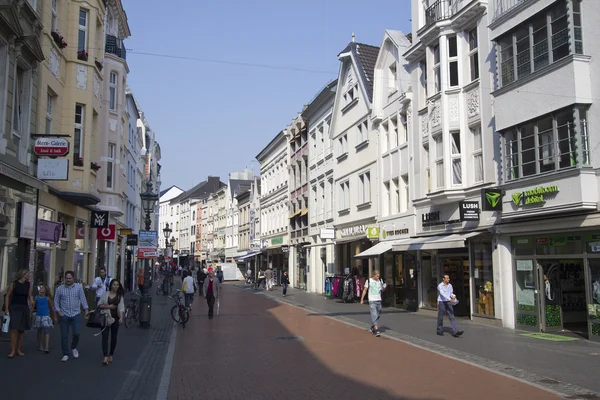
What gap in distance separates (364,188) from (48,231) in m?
17.0

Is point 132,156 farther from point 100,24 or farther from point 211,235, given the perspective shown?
point 211,235

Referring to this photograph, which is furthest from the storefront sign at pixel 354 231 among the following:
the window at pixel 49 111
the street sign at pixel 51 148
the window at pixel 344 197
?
the street sign at pixel 51 148

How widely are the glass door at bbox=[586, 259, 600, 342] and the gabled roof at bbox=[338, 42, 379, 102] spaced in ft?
56.1

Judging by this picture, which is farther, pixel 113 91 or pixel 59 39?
pixel 113 91

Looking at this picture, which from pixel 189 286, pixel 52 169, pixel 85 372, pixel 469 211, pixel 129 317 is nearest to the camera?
pixel 85 372

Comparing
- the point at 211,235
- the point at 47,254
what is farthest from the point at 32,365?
the point at 211,235

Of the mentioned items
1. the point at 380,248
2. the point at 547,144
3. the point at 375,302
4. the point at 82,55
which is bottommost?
the point at 375,302

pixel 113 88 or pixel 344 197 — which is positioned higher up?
pixel 113 88

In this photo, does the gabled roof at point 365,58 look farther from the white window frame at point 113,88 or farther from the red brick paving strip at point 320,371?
the red brick paving strip at point 320,371

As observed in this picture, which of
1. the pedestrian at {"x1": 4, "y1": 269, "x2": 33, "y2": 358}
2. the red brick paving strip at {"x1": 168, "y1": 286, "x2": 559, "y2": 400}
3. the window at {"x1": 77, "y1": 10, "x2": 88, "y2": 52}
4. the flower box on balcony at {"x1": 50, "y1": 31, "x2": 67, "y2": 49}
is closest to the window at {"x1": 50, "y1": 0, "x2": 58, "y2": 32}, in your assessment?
the flower box on balcony at {"x1": 50, "y1": 31, "x2": 67, "y2": 49}

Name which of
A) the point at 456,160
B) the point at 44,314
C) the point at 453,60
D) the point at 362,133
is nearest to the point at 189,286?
the point at 44,314

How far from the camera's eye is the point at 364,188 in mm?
30688

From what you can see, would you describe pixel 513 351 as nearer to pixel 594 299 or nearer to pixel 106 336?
pixel 594 299

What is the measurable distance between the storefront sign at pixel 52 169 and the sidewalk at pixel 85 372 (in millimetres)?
4393
